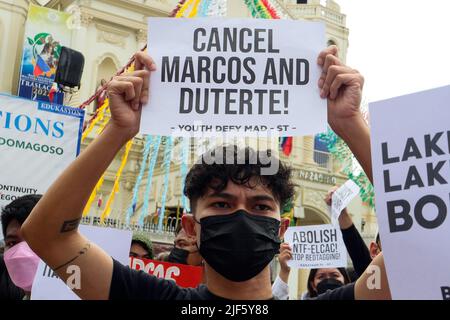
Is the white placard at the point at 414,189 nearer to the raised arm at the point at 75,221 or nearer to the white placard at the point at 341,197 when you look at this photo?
the raised arm at the point at 75,221

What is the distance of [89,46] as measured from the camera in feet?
75.4

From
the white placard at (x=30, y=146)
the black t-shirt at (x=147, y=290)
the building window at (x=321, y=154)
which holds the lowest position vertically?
the black t-shirt at (x=147, y=290)

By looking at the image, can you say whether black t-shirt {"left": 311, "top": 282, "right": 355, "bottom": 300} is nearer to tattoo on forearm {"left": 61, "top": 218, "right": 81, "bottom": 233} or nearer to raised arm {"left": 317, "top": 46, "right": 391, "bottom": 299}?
raised arm {"left": 317, "top": 46, "right": 391, "bottom": 299}

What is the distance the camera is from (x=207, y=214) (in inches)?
92.7

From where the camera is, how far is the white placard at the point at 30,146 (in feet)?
18.4

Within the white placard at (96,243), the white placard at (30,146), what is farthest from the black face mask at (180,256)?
the white placard at (30,146)

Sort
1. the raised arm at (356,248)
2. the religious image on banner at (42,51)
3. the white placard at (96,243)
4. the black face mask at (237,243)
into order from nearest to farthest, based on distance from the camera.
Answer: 1. the black face mask at (237,243)
2. the white placard at (96,243)
3. the raised arm at (356,248)
4. the religious image on banner at (42,51)

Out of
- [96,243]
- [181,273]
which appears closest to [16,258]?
[96,243]

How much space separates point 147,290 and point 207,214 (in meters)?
0.38

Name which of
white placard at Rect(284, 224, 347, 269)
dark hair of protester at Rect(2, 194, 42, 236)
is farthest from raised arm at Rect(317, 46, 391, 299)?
white placard at Rect(284, 224, 347, 269)

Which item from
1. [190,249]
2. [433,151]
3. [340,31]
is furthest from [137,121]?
[340,31]

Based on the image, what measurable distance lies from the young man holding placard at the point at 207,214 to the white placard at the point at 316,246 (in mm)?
4069

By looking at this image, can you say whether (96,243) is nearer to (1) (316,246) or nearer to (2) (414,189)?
(2) (414,189)

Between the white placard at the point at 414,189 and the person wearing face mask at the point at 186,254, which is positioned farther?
the person wearing face mask at the point at 186,254
